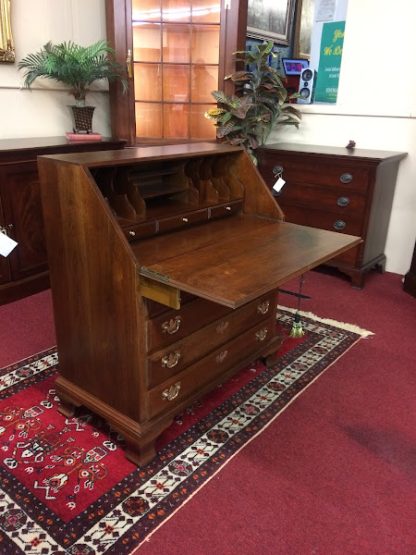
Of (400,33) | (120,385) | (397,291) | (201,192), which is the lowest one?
(397,291)

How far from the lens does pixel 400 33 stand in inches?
136

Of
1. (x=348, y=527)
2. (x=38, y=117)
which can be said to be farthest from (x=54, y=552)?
(x=38, y=117)

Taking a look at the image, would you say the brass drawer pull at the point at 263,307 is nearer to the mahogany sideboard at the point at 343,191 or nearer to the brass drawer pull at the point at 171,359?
the brass drawer pull at the point at 171,359

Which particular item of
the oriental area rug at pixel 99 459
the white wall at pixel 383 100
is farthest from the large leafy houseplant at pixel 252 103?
the oriental area rug at pixel 99 459

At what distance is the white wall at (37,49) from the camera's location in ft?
11.1

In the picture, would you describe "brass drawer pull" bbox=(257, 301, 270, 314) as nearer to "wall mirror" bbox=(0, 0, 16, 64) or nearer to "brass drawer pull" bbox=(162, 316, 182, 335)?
"brass drawer pull" bbox=(162, 316, 182, 335)

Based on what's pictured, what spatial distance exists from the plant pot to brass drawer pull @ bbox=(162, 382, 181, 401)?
2508 mm

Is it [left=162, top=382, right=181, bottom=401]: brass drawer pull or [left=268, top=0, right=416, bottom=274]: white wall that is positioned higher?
[left=268, top=0, right=416, bottom=274]: white wall

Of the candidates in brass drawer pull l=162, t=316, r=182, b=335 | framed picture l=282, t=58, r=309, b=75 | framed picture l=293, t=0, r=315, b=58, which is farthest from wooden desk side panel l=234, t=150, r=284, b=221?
framed picture l=293, t=0, r=315, b=58

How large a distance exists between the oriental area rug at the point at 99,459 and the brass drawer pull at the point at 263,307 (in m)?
0.35

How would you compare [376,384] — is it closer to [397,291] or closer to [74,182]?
[397,291]

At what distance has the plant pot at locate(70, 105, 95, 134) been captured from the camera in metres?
3.61

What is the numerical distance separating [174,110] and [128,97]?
1.34ft

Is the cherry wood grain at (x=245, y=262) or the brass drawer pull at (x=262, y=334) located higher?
the cherry wood grain at (x=245, y=262)
